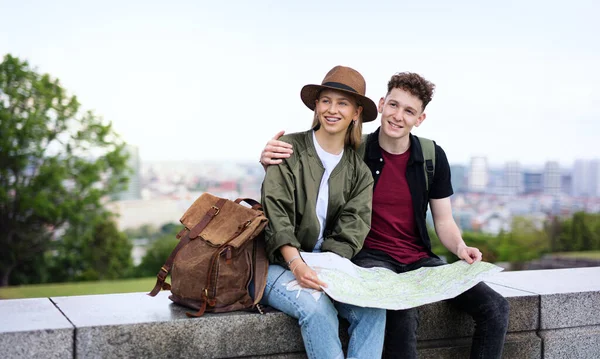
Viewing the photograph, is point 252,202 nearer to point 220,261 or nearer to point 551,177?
point 220,261

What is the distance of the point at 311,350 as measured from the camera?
3.32 metres

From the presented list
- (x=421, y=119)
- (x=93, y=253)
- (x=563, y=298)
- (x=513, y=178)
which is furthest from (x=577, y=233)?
(x=421, y=119)

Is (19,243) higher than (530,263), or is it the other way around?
(19,243)

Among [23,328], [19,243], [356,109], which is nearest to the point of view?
[23,328]

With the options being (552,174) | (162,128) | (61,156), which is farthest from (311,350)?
(162,128)

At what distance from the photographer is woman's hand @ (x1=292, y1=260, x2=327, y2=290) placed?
3344mm

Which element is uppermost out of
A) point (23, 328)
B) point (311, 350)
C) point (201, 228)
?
point (201, 228)

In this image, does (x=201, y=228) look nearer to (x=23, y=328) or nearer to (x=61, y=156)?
(x=23, y=328)

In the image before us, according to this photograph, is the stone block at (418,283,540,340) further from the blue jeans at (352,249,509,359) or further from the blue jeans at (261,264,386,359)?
the blue jeans at (261,264,386,359)

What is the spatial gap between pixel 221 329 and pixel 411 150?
1.45 m

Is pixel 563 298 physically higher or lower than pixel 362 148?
lower

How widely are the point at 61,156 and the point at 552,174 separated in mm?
33294

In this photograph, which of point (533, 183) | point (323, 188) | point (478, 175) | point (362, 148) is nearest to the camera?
point (323, 188)

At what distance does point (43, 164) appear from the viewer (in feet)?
126
